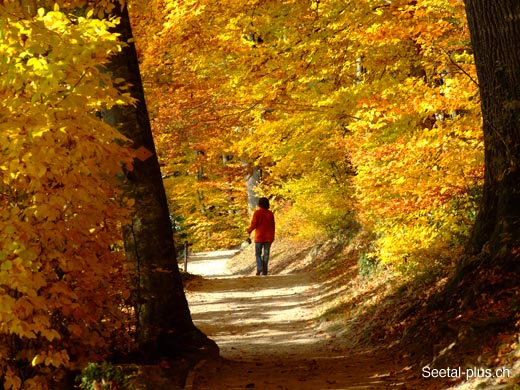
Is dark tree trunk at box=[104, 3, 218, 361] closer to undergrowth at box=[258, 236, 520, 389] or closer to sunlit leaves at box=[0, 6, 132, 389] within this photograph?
sunlit leaves at box=[0, 6, 132, 389]

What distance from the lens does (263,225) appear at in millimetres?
17719

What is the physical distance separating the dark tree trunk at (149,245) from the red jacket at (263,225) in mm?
9632

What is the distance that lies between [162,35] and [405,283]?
235 inches

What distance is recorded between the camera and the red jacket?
57.8 feet

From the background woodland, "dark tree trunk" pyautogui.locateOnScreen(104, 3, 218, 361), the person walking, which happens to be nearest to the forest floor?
"dark tree trunk" pyautogui.locateOnScreen(104, 3, 218, 361)

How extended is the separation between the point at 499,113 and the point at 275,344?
17.4 ft

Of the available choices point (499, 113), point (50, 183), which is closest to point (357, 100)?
point (499, 113)

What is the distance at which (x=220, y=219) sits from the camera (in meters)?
37.2

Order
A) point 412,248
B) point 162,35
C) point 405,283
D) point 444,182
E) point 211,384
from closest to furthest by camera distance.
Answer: point 211,384
point 444,182
point 412,248
point 405,283
point 162,35

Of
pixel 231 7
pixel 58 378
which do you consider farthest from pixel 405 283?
pixel 58 378

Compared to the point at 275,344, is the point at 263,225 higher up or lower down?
higher up

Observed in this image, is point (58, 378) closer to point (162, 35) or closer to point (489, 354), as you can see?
point (489, 354)

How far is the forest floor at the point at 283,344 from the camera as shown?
7078 millimetres

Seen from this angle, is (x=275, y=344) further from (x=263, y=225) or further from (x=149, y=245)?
(x=263, y=225)
